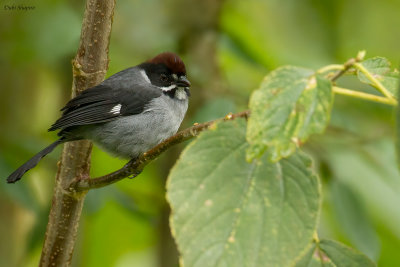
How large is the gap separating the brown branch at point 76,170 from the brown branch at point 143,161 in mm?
69

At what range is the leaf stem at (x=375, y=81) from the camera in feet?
4.54

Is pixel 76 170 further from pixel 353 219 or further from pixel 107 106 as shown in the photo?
pixel 353 219

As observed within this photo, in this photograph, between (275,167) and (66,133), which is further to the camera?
(66,133)

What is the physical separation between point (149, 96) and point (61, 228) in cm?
159

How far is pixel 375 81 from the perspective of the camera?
1.40 meters

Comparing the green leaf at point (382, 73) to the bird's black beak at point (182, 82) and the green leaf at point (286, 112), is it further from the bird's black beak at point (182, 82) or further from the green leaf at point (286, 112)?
the bird's black beak at point (182, 82)

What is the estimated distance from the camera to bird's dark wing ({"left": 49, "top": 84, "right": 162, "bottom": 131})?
318cm

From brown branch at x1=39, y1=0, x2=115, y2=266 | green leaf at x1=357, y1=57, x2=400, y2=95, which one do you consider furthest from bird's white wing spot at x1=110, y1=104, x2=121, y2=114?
green leaf at x1=357, y1=57, x2=400, y2=95

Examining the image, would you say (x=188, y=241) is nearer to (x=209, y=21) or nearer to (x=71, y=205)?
(x=71, y=205)

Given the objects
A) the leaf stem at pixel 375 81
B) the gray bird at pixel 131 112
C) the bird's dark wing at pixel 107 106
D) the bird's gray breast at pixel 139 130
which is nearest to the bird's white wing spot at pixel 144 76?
the gray bird at pixel 131 112

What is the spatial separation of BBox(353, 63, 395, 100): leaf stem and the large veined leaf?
0.51 metres

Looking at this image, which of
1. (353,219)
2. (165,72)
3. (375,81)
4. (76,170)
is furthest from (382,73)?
(165,72)

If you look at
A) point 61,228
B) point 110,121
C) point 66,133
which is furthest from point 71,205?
point 110,121

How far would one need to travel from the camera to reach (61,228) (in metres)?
2.23
